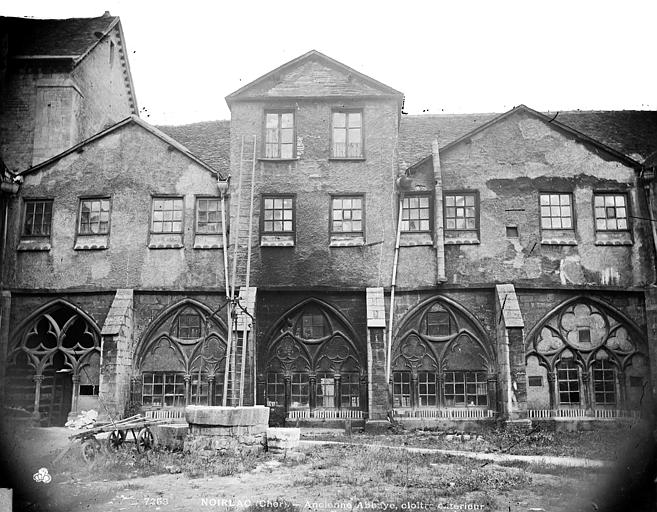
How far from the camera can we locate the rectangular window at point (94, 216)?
68.0 ft

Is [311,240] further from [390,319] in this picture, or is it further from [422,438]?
[422,438]

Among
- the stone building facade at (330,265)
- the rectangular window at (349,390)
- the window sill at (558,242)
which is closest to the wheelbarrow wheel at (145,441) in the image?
the stone building facade at (330,265)

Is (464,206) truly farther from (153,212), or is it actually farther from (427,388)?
(153,212)

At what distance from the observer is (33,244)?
20.7 m

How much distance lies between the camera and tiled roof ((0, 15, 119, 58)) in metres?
22.0

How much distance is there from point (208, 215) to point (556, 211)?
10.7m

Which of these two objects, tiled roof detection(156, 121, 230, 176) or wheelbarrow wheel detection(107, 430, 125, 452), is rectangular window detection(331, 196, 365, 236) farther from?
wheelbarrow wheel detection(107, 430, 125, 452)

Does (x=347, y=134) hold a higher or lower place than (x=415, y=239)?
higher

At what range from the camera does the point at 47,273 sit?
20.4m

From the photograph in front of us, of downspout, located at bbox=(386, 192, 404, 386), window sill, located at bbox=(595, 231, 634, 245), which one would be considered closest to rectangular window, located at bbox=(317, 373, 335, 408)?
downspout, located at bbox=(386, 192, 404, 386)

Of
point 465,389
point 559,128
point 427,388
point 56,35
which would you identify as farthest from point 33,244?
point 559,128

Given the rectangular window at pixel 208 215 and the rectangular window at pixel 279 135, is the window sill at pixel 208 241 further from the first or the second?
the rectangular window at pixel 279 135

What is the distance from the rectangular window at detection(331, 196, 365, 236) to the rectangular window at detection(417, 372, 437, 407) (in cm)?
464

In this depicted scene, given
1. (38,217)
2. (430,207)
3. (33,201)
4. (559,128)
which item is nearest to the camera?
(430,207)
